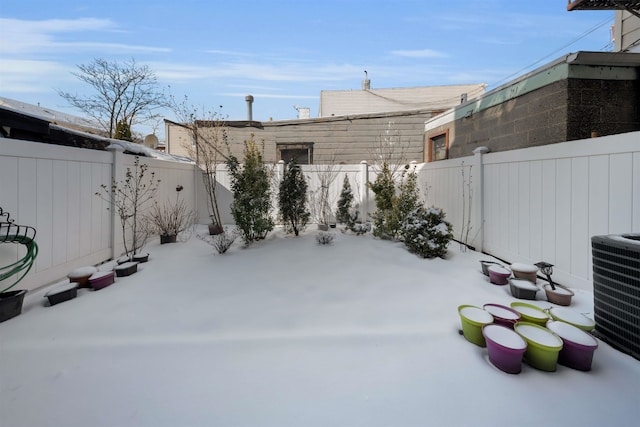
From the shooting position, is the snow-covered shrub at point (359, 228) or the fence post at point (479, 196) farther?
the snow-covered shrub at point (359, 228)

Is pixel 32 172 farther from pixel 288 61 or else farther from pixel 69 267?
pixel 288 61

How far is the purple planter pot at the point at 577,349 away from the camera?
173 centimetres

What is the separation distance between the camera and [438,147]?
24.7 ft

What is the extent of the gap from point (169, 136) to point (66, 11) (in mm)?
A: 4653

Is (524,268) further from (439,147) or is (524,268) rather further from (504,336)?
(439,147)

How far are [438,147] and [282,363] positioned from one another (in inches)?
281

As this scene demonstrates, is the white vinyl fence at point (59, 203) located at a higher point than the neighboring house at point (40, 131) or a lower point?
lower

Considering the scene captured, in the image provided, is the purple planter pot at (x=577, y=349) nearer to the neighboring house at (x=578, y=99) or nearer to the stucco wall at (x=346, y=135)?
the neighboring house at (x=578, y=99)

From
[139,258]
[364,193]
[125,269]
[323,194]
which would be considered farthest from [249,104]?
[125,269]

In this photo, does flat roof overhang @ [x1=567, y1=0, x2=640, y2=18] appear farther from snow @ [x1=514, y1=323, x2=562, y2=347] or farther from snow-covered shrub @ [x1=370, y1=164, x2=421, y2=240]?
snow @ [x1=514, y1=323, x2=562, y2=347]

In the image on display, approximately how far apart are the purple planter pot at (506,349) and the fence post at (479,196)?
2907mm

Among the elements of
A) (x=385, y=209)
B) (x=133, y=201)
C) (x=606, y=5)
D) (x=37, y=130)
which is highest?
(x=606, y=5)

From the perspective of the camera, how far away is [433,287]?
3.07m

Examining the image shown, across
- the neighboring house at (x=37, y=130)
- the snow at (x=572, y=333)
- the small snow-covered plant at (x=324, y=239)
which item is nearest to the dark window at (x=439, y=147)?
the small snow-covered plant at (x=324, y=239)
